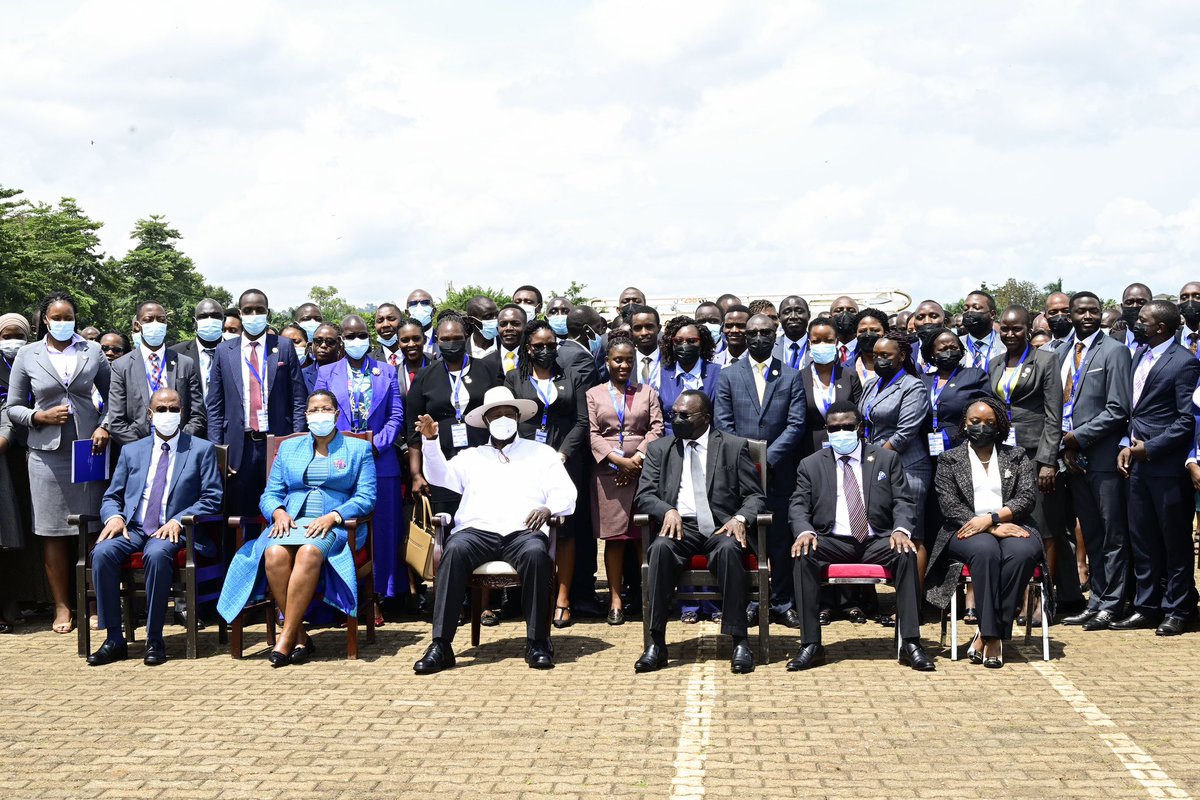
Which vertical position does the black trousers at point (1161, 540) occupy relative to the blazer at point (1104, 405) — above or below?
below

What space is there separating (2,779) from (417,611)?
4.49m

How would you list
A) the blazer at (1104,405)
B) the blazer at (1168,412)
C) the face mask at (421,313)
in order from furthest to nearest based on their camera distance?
the face mask at (421,313)
the blazer at (1104,405)
the blazer at (1168,412)

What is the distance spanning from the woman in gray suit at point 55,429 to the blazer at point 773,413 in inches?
192

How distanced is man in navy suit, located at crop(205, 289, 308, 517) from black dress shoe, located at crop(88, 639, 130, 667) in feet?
4.91

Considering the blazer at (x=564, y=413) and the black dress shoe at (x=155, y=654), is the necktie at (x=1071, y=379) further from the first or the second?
the black dress shoe at (x=155, y=654)

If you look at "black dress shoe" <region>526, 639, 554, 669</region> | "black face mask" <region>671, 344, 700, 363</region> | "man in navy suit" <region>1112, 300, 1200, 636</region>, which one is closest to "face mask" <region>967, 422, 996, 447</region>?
"man in navy suit" <region>1112, 300, 1200, 636</region>

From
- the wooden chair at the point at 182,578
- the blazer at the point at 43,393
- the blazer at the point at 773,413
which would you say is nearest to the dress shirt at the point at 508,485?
the blazer at the point at 773,413

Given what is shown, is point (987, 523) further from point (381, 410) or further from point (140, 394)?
point (140, 394)

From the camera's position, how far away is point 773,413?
9.18 meters

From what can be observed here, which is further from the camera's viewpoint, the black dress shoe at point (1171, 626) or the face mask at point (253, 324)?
the face mask at point (253, 324)

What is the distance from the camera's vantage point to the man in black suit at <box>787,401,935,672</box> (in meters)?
7.79

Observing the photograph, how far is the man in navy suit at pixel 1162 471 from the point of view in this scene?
8602 mm

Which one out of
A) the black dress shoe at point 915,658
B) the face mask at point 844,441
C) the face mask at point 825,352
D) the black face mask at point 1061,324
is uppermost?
the black face mask at point 1061,324

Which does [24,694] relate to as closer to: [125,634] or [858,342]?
[125,634]
